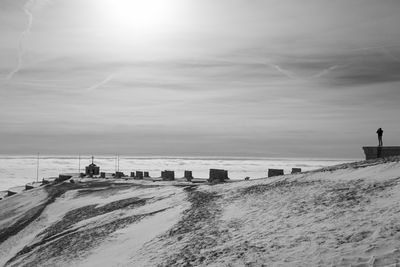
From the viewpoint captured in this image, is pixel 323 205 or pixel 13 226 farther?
pixel 13 226

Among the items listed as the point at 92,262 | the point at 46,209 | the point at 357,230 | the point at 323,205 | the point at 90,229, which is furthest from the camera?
the point at 46,209

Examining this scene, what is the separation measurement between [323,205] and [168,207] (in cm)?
1282

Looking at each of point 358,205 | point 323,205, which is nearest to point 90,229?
point 323,205

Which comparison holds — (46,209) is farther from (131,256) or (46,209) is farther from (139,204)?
(131,256)

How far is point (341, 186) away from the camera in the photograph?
18219 millimetres

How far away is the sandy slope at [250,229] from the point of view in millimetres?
11453

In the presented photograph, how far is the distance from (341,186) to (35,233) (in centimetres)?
2495

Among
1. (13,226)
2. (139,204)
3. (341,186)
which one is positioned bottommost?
Answer: (13,226)

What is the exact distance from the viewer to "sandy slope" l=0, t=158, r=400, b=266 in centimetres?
1145

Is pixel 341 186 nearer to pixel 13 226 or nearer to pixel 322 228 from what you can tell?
pixel 322 228

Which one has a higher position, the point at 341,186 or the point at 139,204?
the point at 341,186

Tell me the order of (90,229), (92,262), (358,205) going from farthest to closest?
(90,229) → (92,262) → (358,205)

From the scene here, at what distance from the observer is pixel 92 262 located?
17.8 meters

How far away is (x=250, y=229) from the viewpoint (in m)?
15.6
